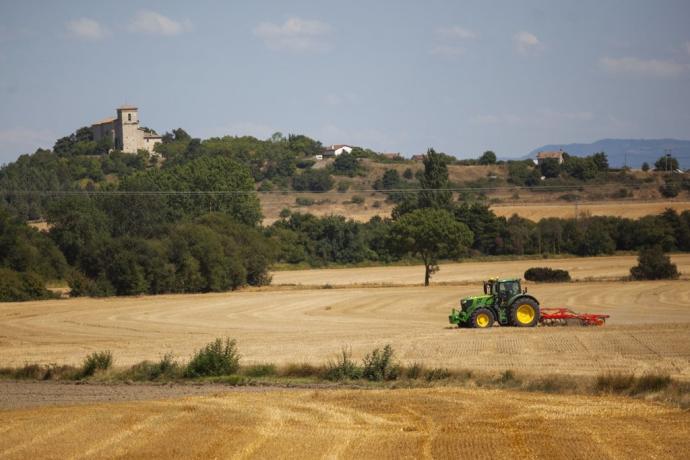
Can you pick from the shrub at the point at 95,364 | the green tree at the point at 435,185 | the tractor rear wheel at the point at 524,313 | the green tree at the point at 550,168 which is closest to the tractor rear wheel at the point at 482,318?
the tractor rear wheel at the point at 524,313

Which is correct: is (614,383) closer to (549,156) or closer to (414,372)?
(414,372)

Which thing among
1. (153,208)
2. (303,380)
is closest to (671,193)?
(153,208)

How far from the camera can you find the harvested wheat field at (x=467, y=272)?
71.6 meters

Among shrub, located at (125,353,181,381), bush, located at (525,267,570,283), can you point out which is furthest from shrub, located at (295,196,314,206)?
shrub, located at (125,353,181,381)

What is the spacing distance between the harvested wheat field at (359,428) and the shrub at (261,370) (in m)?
4.82

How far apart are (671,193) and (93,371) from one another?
117012 millimetres

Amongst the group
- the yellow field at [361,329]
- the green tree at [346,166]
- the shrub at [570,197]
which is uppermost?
the green tree at [346,166]

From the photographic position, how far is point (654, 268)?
64.9 meters

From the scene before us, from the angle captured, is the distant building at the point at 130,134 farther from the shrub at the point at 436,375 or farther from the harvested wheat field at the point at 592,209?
the shrub at the point at 436,375

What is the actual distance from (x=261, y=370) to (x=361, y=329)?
44.6 feet

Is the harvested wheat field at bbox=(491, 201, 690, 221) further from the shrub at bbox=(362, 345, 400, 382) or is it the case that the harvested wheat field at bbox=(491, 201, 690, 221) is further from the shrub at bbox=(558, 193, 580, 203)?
the shrub at bbox=(362, 345, 400, 382)

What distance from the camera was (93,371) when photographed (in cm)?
2881

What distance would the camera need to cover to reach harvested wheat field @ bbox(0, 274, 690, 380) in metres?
29.7

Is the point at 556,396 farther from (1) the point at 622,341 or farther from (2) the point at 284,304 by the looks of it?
(2) the point at 284,304
